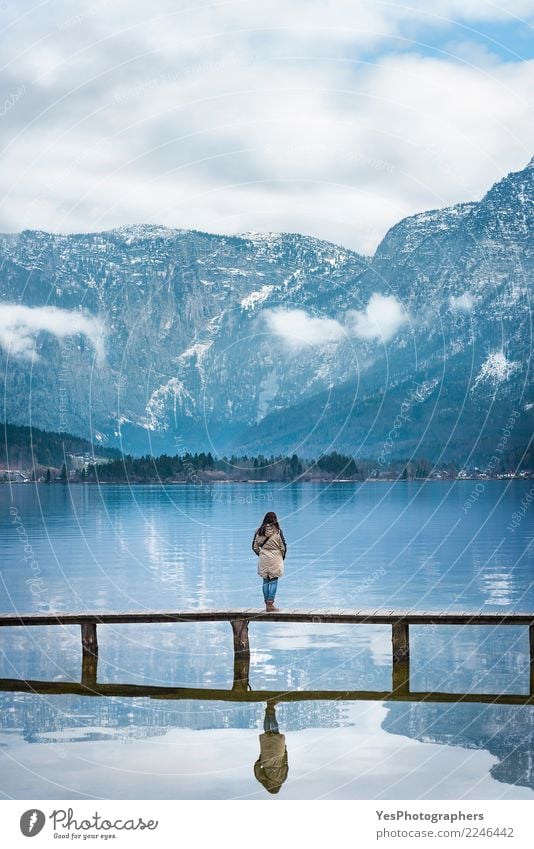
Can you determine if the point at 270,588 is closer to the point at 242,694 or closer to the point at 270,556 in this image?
the point at 270,556

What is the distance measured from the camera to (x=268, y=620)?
30531 millimetres

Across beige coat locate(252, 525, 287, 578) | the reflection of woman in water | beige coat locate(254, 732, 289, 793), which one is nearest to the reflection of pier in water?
beige coat locate(252, 525, 287, 578)

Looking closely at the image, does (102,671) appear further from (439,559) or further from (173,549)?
(173,549)

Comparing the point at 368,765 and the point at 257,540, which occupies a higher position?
the point at 257,540

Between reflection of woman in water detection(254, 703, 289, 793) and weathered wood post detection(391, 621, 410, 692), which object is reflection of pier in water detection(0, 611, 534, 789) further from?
reflection of woman in water detection(254, 703, 289, 793)

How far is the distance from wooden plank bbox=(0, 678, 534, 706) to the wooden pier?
0.08 ft

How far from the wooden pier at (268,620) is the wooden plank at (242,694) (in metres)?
0.02

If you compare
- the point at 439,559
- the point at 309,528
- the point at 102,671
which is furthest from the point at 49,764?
the point at 309,528

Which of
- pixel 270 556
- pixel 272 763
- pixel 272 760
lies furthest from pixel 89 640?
pixel 272 763

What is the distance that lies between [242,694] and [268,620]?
8.59 feet

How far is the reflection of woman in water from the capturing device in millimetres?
20531

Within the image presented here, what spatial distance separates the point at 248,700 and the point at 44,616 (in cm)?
647
